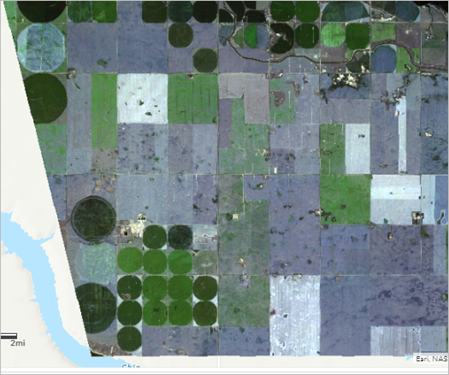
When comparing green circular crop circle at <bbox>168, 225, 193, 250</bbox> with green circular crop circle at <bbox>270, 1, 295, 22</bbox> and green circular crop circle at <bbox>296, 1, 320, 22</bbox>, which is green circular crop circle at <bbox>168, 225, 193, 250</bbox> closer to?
green circular crop circle at <bbox>270, 1, 295, 22</bbox>

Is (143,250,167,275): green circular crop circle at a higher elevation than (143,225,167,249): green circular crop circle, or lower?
lower

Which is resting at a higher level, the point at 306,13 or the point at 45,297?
the point at 306,13

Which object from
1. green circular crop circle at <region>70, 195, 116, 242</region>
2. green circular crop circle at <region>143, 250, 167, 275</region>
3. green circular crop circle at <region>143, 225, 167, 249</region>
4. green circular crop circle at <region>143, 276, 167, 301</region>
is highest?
green circular crop circle at <region>70, 195, 116, 242</region>

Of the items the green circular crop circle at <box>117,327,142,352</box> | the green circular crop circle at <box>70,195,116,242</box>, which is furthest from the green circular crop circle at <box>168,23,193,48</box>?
the green circular crop circle at <box>117,327,142,352</box>

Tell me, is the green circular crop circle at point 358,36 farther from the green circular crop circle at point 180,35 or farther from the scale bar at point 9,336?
the scale bar at point 9,336

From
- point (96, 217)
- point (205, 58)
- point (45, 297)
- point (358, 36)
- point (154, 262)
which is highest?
point (358, 36)

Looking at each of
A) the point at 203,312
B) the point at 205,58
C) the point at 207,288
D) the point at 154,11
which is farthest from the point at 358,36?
the point at 203,312

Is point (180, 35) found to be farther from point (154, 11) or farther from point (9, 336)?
point (9, 336)
